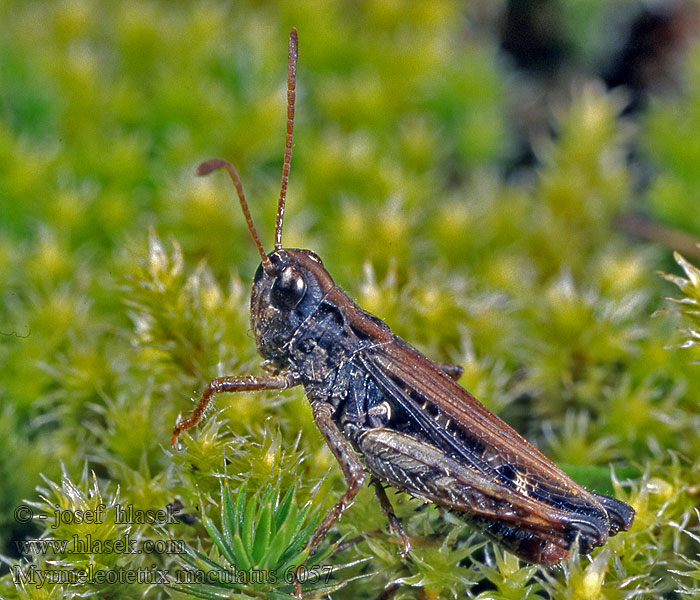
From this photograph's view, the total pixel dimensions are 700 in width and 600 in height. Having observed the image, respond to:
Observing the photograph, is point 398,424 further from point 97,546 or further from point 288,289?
point 97,546

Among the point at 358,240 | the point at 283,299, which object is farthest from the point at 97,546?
the point at 358,240

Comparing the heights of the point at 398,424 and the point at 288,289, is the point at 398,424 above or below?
below

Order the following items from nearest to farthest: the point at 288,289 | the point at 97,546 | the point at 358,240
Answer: the point at 97,546 → the point at 288,289 → the point at 358,240

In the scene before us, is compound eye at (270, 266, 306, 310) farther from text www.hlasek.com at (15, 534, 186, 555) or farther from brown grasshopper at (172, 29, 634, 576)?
text www.hlasek.com at (15, 534, 186, 555)

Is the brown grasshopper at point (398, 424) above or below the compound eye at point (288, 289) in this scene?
below

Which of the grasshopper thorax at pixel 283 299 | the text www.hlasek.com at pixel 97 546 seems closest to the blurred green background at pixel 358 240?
the text www.hlasek.com at pixel 97 546

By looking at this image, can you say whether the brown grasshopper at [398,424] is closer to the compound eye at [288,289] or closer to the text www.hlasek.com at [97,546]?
the compound eye at [288,289]

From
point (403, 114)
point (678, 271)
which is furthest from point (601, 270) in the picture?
point (403, 114)
